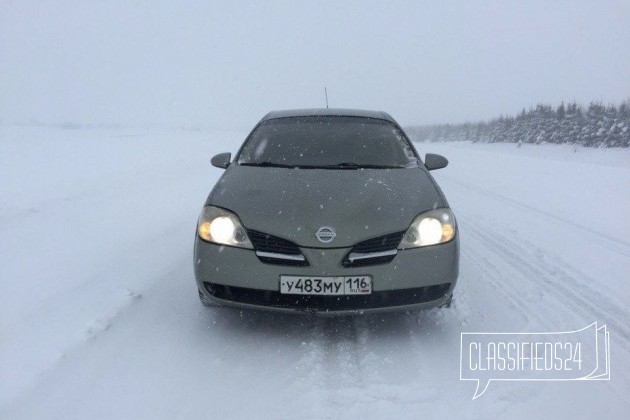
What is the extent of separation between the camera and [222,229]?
8.87 feet

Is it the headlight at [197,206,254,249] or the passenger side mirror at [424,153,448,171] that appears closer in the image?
the headlight at [197,206,254,249]

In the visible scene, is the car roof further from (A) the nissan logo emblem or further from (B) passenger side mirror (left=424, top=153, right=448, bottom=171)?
(A) the nissan logo emblem

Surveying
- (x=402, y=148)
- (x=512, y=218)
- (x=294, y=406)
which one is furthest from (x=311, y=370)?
(x=512, y=218)

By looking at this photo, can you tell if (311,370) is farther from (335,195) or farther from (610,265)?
(610,265)

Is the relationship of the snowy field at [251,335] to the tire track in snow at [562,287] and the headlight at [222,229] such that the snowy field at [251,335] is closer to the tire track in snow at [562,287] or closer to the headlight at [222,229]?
the tire track in snow at [562,287]

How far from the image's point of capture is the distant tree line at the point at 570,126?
51312 millimetres

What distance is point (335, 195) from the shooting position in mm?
2877

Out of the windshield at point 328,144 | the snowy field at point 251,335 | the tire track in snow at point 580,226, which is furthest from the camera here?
the tire track in snow at point 580,226

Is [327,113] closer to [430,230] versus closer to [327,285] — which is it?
[430,230]

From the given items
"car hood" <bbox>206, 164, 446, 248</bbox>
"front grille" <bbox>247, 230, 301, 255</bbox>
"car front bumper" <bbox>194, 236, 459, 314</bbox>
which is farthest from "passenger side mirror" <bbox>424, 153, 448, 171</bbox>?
"front grille" <bbox>247, 230, 301, 255</bbox>

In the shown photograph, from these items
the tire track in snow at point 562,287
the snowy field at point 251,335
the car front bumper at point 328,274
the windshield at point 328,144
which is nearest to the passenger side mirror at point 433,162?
the windshield at point 328,144

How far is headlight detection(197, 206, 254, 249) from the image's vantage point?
2639 millimetres

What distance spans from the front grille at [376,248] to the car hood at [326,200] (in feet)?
0.11

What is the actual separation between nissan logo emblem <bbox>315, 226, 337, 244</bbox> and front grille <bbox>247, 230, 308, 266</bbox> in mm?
142
